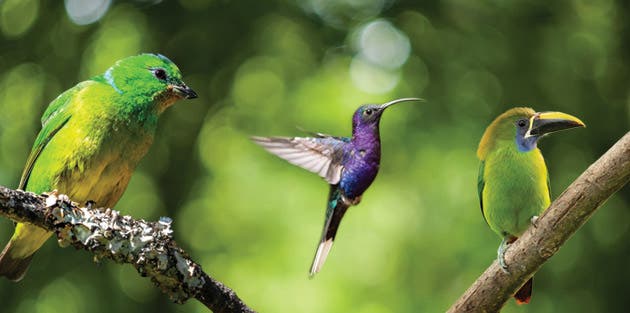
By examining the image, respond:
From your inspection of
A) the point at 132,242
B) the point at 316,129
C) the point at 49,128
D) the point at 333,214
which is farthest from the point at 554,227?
the point at 316,129

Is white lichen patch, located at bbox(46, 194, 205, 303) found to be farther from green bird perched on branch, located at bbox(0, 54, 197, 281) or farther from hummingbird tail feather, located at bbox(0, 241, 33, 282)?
hummingbird tail feather, located at bbox(0, 241, 33, 282)

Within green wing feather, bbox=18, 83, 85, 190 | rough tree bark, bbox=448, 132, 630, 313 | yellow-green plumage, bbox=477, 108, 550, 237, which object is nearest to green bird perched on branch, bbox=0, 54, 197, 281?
green wing feather, bbox=18, 83, 85, 190

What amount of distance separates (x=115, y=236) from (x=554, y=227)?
1.51 metres

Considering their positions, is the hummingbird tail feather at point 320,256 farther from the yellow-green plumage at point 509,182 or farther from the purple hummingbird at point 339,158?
the yellow-green plumage at point 509,182

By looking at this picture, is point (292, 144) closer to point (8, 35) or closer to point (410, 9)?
point (410, 9)

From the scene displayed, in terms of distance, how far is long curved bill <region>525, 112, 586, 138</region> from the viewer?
2406mm

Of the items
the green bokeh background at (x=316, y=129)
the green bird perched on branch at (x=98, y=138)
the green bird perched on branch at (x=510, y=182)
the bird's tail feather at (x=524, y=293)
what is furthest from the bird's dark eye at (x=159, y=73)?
the green bokeh background at (x=316, y=129)

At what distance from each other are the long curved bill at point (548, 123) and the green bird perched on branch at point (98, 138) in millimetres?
1747

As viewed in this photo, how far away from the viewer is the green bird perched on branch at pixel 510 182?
279 centimetres

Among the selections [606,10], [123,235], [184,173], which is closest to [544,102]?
[606,10]

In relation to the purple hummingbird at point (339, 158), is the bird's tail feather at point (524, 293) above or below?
below

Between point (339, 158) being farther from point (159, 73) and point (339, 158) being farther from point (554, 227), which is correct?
point (159, 73)

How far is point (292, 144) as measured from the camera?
2930mm

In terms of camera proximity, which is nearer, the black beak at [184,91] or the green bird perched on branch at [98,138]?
the black beak at [184,91]
